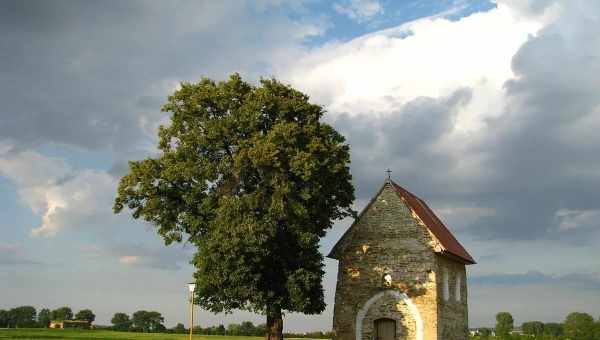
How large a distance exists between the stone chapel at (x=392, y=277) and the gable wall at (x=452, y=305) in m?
0.05

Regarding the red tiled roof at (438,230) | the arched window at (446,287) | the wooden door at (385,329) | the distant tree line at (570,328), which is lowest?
the distant tree line at (570,328)

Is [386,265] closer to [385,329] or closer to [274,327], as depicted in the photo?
[385,329]

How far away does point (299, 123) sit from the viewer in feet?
99.2

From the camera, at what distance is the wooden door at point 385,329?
31328 mm

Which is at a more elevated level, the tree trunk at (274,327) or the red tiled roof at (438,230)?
the red tiled roof at (438,230)

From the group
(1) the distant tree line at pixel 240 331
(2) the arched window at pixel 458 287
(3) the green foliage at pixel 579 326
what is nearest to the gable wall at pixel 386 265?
(2) the arched window at pixel 458 287

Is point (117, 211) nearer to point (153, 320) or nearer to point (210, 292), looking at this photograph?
point (210, 292)

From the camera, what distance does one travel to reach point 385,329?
31.6 metres

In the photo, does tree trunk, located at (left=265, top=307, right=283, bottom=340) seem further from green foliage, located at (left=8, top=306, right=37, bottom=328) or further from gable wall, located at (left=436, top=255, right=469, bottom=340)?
green foliage, located at (left=8, top=306, right=37, bottom=328)

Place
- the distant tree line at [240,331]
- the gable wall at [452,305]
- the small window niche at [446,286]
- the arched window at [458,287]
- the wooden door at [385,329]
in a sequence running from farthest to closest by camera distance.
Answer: the distant tree line at [240,331] → the arched window at [458,287] → the small window niche at [446,286] → the gable wall at [452,305] → the wooden door at [385,329]

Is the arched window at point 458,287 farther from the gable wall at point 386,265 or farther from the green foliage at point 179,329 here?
the green foliage at point 179,329

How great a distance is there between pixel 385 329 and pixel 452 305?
4.72 metres

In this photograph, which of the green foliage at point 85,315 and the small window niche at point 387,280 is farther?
the green foliage at point 85,315

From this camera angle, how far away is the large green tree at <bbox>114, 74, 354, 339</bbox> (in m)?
27.6
